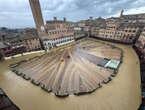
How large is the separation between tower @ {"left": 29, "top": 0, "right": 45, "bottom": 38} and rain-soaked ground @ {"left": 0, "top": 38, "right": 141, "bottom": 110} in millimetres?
16545

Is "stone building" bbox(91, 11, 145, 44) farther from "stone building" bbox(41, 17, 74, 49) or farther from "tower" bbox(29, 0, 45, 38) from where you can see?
"tower" bbox(29, 0, 45, 38)

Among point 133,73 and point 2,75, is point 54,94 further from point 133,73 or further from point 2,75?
point 133,73

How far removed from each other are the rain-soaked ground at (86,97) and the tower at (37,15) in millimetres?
16545

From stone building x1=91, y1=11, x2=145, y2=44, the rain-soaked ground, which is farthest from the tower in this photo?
stone building x1=91, y1=11, x2=145, y2=44

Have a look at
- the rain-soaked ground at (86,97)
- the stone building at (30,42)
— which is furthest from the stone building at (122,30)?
the stone building at (30,42)

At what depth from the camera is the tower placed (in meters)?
18.4

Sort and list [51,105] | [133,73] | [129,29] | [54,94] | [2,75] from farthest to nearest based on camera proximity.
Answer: [129,29]
[2,75]
[133,73]
[54,94]
[51,105]

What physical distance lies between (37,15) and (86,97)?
81.1 ft

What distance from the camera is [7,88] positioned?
8773 mm

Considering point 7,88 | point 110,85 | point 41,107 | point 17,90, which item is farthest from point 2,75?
point 110,85

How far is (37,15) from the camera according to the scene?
19.7m

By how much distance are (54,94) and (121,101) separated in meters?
7.46

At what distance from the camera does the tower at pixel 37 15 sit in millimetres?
18369

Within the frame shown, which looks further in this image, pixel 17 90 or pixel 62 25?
pixel 62 25
